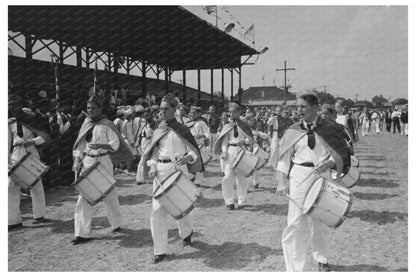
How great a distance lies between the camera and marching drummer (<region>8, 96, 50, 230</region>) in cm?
654

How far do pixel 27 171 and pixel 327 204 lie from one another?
513 cm

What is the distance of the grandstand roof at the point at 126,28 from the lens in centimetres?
1384

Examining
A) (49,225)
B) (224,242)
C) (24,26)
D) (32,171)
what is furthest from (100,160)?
(24,26)

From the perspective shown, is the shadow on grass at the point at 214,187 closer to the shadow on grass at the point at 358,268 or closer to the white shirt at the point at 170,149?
the white shirt at the point at 170,149

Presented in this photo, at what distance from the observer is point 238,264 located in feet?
15.7

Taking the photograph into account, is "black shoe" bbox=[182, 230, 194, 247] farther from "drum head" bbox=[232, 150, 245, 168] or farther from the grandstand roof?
the grandstand roof

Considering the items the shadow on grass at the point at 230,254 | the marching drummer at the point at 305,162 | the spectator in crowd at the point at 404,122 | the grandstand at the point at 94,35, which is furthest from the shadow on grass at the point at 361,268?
the spectator in crowd at the point at 404,122

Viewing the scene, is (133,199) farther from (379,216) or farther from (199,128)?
(379,216)

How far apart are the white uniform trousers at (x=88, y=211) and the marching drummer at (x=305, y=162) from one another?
3.09 m

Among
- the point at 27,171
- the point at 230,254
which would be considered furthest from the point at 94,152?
the point at 230,254

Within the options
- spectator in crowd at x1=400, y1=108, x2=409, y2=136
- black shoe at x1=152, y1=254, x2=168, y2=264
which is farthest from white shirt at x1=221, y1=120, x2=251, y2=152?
spectator in crowd at x1=400, y1=108, x2=409, y2=136

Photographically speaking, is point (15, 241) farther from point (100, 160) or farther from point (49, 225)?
point (100, 160)

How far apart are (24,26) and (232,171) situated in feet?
36.6

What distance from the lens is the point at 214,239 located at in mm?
5848
